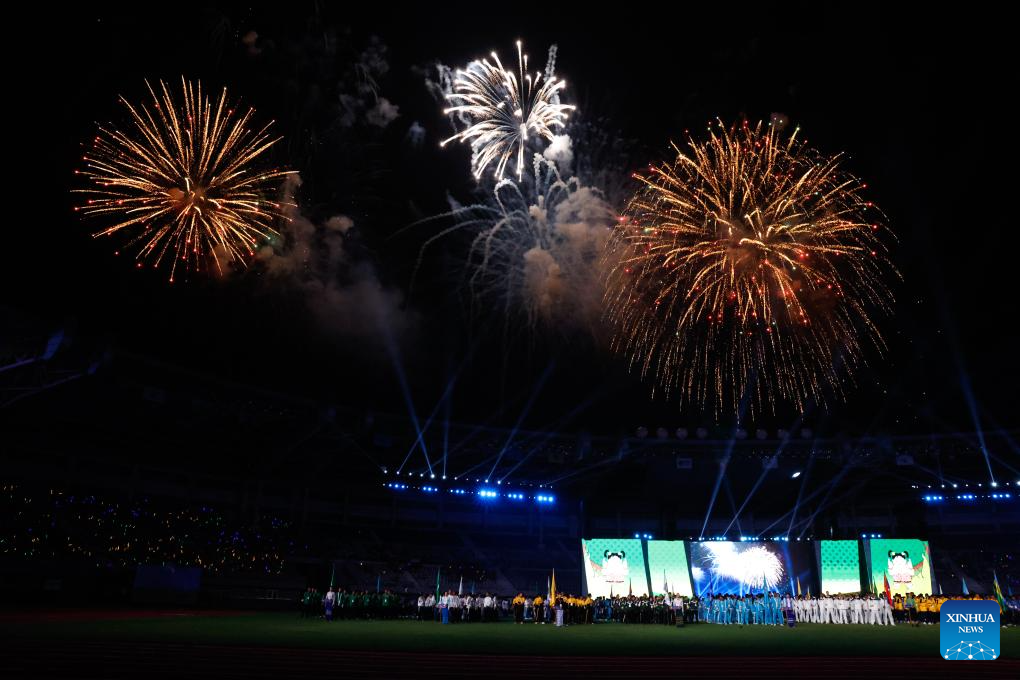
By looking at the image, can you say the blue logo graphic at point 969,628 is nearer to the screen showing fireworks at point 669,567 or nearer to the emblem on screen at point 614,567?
the screen showing fireworks at point 669,567

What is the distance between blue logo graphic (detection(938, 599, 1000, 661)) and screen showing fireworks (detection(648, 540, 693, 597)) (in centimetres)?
2669

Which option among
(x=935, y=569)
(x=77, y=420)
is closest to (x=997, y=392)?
(x=935, y=569)

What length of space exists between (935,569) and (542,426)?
95.2 feet

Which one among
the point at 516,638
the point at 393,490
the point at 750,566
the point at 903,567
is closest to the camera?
the point at 516,638

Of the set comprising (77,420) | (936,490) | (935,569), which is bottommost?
(935,569)

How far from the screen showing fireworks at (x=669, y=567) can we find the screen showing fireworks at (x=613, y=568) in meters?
0.52

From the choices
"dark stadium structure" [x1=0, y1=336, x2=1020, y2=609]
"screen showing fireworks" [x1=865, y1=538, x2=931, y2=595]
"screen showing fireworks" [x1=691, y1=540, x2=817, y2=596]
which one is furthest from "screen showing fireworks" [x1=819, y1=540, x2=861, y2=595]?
"dark stadium structure" [x1=0, y1=336, x2=1020, y2=609]

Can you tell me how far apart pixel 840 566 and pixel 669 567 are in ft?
30.4

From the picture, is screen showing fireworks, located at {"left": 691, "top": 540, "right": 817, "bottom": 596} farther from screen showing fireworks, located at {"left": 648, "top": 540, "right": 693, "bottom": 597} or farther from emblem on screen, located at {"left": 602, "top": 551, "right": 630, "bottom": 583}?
emblem on screen, located at {"left": 602, "top": 551, "right": 630, "bottom": 583}

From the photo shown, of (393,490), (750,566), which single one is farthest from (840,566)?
(393,490)

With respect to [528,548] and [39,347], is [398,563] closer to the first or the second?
[528,548]

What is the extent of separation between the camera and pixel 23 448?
33.9 meters

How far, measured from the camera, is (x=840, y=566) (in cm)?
3728

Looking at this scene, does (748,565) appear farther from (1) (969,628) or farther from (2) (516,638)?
(1) (969,628)
